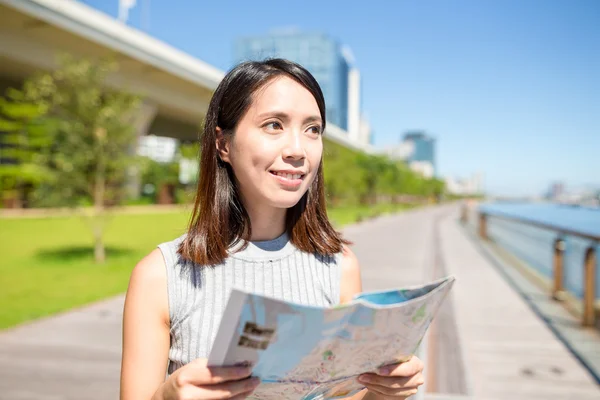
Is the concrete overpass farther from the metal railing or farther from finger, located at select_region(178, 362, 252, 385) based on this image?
finger, located at select_region(178, 362, 252, 385)

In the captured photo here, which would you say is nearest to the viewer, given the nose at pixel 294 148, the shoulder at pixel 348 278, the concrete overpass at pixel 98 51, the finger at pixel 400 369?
the finger at pixel 400 369

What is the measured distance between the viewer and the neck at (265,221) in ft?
4.66

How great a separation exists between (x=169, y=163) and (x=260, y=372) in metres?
42.1

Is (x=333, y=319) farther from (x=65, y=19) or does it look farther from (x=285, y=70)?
(x=65, y=19)

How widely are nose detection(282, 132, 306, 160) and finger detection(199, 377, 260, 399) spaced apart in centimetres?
52

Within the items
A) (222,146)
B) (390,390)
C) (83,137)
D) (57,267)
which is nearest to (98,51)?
(83,137)

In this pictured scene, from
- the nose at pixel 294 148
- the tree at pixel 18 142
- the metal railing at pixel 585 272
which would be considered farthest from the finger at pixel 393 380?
the tree at pixel 18 142

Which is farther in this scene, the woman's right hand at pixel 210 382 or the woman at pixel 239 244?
the woman at pixel 239 244

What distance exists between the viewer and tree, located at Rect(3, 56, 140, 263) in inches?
408

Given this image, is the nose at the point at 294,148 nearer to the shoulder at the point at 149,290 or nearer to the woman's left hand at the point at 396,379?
the shoulder at the point at 149,290

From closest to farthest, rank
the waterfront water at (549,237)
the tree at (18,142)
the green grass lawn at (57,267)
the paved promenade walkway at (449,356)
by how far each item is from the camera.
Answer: the paved promenade walkway at (449,356)
the waterfront water at (549,237)
the green grass lawn at (57,267)
the tree at (18,142)

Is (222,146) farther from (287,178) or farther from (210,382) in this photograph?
(210,382)

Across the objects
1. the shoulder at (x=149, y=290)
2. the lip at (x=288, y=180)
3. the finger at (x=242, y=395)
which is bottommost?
the finger at (x=242, y=395)

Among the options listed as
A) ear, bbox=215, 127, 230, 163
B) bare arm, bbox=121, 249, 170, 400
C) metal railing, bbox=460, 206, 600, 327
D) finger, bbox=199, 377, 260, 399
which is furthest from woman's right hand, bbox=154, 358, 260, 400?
metal railing, bbox=460, 206, 600, 327
